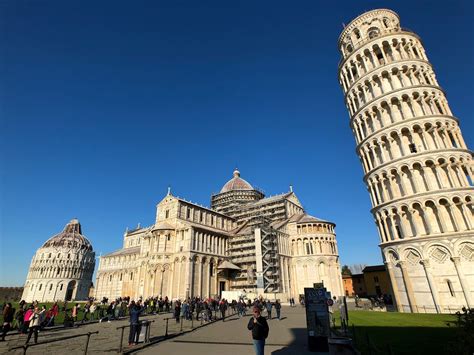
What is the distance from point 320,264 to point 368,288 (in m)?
20.5

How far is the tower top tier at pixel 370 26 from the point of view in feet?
109

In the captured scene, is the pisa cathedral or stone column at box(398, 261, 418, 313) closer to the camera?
stone column at box(398, 261, 418, 313)

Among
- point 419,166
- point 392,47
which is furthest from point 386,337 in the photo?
point 392,47

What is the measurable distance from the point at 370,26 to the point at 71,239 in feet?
377

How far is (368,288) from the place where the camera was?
198 ft

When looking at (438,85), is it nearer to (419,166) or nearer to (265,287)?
(419,166)

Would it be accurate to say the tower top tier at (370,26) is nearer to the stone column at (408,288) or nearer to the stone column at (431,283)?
the stone column at (431,283)

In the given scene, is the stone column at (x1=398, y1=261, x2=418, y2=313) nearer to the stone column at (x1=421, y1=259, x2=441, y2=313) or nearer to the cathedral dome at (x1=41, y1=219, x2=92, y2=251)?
the stone column at (x1=421, y1=259, x2=441, y2=313)

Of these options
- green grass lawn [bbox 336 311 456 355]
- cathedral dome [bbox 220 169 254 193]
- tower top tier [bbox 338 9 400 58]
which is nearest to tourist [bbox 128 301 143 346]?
green grass lawn [bbox 336 311 456 355]

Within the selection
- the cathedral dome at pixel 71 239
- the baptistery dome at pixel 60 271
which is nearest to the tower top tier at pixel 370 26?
the baptistery dome at pixel 60 271

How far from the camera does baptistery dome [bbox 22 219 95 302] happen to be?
93.4 meters

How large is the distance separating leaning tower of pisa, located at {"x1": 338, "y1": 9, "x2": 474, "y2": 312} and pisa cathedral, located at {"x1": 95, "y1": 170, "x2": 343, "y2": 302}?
23.3 meters

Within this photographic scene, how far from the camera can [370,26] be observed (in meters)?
33.9

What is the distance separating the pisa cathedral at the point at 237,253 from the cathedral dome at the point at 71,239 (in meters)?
55.0
